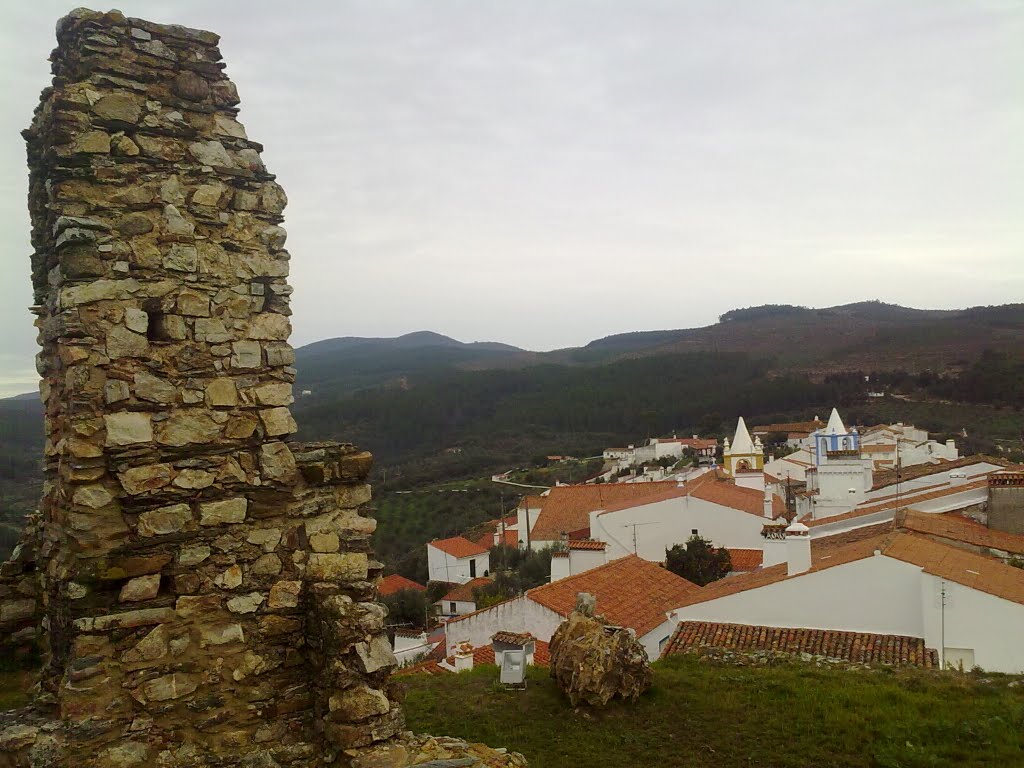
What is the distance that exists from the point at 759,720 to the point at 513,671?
300cm

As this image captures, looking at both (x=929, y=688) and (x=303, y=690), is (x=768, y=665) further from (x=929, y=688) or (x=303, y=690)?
(x=303, y=690)

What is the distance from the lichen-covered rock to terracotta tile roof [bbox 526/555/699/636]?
465 cm

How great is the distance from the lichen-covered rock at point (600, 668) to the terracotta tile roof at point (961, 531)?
9325 mm

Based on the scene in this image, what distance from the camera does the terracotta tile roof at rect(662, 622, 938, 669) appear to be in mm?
10477

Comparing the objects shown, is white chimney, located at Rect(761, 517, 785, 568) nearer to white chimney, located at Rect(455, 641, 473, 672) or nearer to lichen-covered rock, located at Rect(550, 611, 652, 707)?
white chimney, located at Rect(455, 641, 473, 672)

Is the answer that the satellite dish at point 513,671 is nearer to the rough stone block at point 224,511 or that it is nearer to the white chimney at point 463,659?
the white chimney at point 463,659

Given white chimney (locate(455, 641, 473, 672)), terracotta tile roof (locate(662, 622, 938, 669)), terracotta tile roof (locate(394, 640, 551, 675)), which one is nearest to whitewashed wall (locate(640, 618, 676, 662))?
terracotta tile roof (locate(662, 622, 938, 669))

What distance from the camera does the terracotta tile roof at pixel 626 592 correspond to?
13.8 m

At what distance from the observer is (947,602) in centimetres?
1060

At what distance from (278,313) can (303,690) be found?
2134 millimetres

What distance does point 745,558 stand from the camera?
72.7ft

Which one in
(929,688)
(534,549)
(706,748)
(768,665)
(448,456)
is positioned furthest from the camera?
(448,456)

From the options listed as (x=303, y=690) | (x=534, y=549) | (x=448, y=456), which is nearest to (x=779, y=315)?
(x=448, y=456)

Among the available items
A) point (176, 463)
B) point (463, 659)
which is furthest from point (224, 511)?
point (463, 659)
